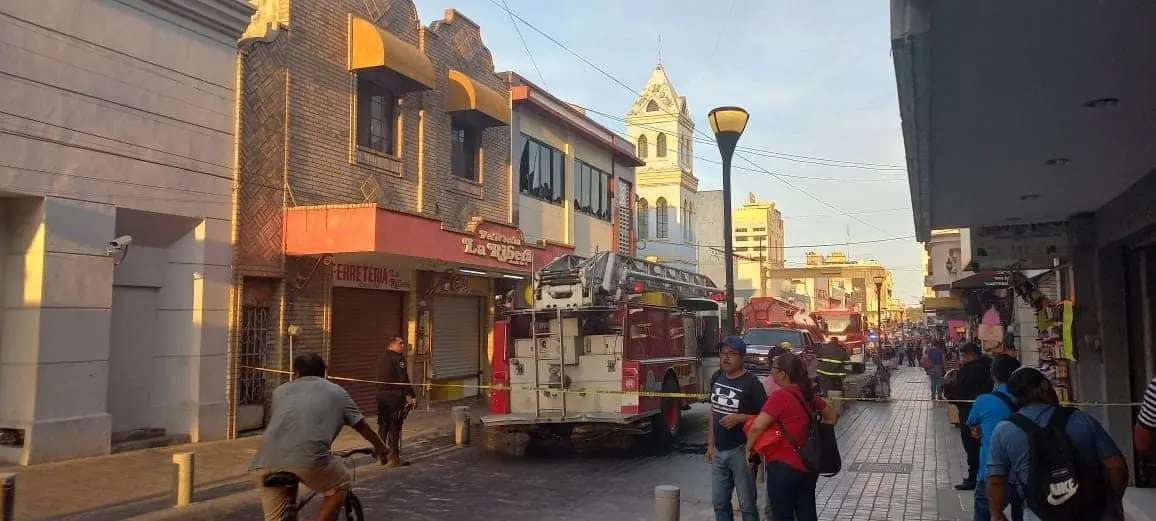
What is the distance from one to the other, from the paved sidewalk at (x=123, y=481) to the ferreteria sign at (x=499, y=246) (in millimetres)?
4596

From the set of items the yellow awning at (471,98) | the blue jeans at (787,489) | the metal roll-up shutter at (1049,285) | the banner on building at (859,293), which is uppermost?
the yellow awning at (471,98)

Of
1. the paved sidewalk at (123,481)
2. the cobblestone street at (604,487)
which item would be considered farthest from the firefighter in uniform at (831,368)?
the paved sidewalk at (123,481)

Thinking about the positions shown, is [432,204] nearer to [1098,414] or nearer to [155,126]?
[155,126]

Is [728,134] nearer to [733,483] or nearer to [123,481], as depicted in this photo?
[733,483]

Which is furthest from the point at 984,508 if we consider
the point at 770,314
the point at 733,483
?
the point at 770,314

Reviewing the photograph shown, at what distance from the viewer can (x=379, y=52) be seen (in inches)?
625

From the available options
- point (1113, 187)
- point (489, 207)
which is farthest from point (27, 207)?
point (1113, 187)

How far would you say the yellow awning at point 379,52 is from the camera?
1590 centimetres

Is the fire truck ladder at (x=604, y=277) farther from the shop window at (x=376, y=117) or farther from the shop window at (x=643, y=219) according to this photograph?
the shop window at (x=643, y=219)

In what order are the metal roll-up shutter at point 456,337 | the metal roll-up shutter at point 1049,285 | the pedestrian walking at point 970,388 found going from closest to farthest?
the pedestrian walking at point 970,388 → the metal roll-up shutter at point 1049,285 → the metal roll-up shutter at point 456,337

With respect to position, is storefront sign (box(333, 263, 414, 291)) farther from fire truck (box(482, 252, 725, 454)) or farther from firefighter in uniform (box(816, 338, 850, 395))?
firefighter in uniform (box(816, 338, 850, 395))

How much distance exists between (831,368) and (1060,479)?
49.4ft

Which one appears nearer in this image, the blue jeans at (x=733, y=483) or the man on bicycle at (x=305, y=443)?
the man on bicycle at (x=305, y=443)

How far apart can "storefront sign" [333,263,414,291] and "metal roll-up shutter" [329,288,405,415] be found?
0.73 ft
